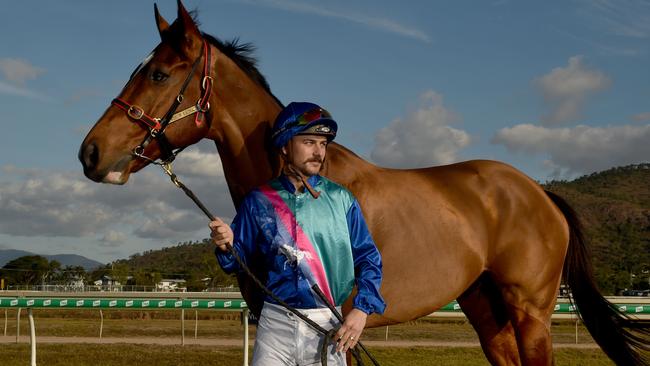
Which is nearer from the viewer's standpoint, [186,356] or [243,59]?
[243,59]

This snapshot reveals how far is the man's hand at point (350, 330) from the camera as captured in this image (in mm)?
2371

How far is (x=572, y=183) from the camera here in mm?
133000

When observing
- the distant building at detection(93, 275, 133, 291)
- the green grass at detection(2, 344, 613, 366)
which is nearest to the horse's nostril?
the green grass at detection(2, 344, 613, 366)

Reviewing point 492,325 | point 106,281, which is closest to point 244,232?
point 492,325

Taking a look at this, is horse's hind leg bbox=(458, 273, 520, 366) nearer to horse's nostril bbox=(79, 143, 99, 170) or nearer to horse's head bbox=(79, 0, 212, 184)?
horse's head bbox=(79, 0, 212, 184)

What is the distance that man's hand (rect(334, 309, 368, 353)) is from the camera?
237 centimetres

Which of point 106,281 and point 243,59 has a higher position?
point 243,59

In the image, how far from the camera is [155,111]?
351 cm

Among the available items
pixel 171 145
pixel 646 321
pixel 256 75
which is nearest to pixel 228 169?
pixel 171 145

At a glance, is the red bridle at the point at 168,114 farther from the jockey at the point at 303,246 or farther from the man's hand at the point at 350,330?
the man's hand at the point at 350,330

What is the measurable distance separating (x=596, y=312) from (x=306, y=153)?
12.1 ft

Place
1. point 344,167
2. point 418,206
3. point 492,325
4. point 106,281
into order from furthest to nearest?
point 106,281
point 492,325
point 418,206
point 344,167

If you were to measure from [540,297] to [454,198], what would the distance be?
3.14 ft

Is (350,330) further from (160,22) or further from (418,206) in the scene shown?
(160,22)
